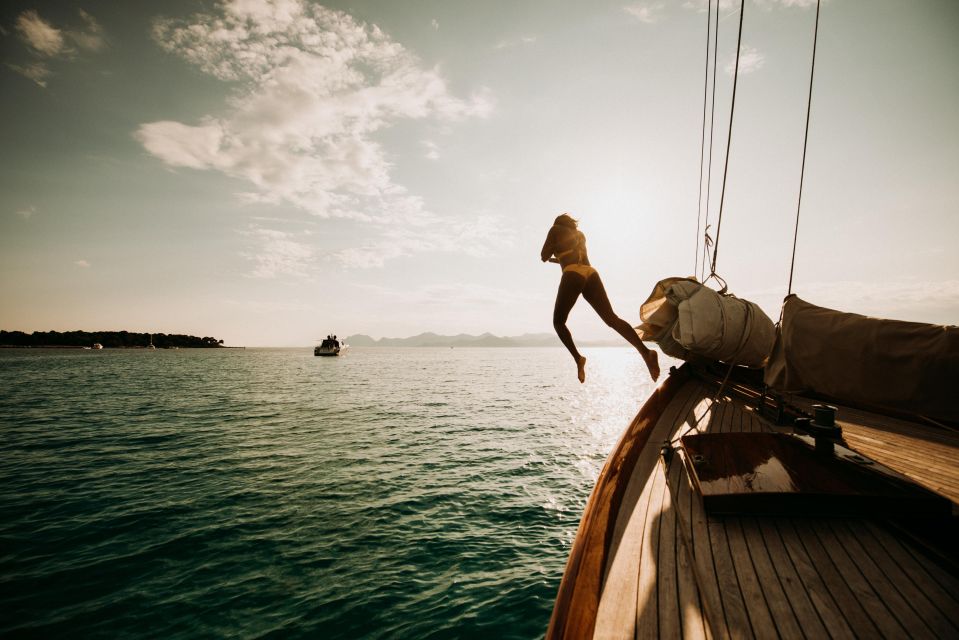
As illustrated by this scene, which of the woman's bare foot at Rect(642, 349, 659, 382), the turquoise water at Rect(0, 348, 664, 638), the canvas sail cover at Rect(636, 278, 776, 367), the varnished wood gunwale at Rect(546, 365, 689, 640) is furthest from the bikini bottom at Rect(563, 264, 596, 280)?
the turquoise water at Rect(0, 348, 664, 638)

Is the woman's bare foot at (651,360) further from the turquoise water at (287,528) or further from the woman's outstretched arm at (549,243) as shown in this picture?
the turquoise water at (287,528)

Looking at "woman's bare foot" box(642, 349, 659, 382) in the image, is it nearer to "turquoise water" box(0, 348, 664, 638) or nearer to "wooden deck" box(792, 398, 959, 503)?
"wooden deck" box(792, 398, 959, 503)

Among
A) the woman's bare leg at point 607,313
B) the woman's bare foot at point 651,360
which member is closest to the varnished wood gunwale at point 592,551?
the woman's bare foot at point 651,360

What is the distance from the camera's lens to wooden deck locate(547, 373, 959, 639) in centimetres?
203

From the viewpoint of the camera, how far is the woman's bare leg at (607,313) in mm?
5070

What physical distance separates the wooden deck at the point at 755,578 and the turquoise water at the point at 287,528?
361 centimetres

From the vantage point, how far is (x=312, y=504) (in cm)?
927

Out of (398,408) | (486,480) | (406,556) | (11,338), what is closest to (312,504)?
(406,556)

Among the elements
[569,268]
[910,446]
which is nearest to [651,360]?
[569,268]

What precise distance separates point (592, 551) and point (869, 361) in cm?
317

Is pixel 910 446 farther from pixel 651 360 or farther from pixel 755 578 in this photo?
pixel 755 578

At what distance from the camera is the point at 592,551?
8.66 feet

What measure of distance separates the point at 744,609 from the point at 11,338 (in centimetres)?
25234

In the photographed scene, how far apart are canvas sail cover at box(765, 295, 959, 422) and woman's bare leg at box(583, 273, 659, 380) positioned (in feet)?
5.52
